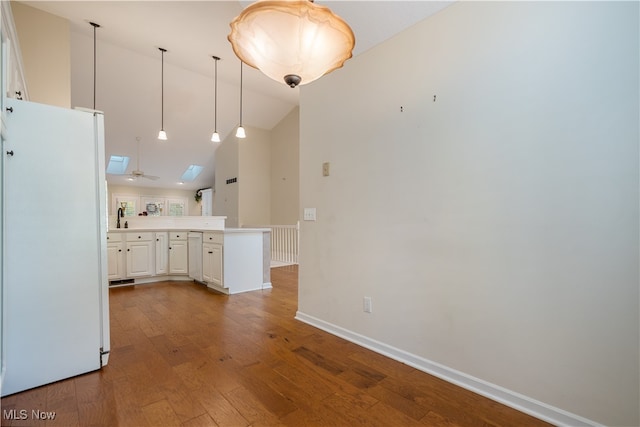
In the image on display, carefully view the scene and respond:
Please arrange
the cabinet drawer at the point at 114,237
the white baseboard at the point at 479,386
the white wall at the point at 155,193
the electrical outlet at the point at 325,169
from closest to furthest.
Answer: the white baseboard at the point at 479,386, the electrical outlet at the point at 325,169, the cabinet drawer at the point at 114,237, the white wall at the point at 155,193

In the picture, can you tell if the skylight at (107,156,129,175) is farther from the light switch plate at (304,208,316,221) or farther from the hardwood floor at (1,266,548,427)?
the light switch plate at (304,208,316,221)

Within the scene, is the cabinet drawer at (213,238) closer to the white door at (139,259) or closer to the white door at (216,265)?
the white door at (216,265)

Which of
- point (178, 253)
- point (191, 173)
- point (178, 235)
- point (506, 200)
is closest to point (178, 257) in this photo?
point (178, 253)

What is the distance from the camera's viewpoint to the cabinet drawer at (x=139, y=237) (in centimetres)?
464

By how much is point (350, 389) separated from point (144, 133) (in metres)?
8.26

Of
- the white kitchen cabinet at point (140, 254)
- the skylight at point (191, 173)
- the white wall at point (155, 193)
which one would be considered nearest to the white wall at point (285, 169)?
the white kitchen cabinet at point (140, 254)

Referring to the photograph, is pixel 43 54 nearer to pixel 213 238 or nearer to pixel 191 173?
pixel 213 238

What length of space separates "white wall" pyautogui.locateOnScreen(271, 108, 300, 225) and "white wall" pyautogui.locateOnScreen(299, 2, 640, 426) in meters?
5.14

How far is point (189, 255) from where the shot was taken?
195 inches

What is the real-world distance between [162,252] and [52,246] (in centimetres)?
323

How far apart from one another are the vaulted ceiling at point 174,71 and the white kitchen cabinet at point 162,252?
126 inches

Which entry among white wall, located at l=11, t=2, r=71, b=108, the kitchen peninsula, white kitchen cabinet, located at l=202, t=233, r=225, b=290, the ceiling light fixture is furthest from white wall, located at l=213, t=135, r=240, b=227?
the ceiling light fixture

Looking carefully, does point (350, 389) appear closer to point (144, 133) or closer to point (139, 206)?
point (144, 133)

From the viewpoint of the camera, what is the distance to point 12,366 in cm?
173
